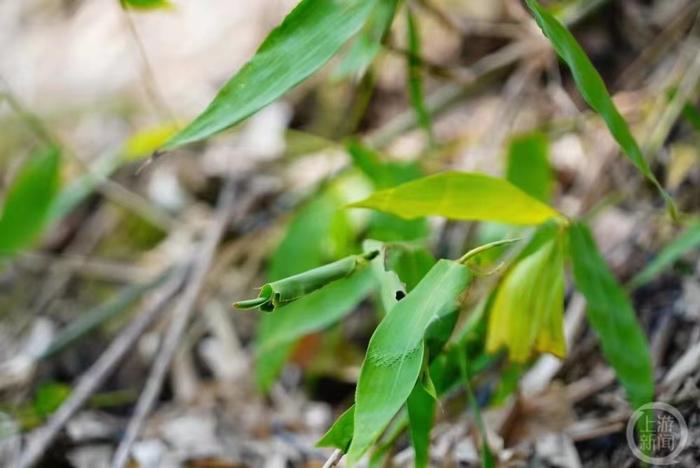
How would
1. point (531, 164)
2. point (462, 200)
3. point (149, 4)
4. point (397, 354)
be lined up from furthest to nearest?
point (531, 164), point (149, 4), point (462, 200), point (397, 354)

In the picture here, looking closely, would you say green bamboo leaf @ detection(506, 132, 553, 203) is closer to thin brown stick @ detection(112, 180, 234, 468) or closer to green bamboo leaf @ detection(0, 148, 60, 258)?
thin brown stick @ detection(112, 180, 234, 468)

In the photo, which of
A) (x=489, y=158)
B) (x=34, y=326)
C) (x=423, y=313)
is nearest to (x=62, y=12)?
(x=34, y=326)

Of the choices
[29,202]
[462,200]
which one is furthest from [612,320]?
[29,202]

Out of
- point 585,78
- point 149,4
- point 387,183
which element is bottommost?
point 387,183

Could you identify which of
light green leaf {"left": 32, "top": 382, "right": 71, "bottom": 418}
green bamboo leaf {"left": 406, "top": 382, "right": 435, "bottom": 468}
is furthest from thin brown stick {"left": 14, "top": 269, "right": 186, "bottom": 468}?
green bamboo leaf {"left": 406, "top": 382, "right": 435, "bottom": 468}

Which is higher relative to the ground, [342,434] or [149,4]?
[149,4]

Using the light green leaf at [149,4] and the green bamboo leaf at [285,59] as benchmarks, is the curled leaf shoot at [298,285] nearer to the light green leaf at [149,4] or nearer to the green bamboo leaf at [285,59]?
the green bamboo leaf at [285,59]

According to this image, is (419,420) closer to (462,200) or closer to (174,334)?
(462,200)
